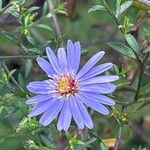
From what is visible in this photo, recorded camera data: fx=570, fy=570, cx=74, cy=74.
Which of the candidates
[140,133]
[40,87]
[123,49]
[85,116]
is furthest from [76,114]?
[140,133]

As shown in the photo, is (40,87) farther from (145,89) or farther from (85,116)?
(145,89)

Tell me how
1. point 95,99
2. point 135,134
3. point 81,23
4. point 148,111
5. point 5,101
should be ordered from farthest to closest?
point 81,23, point 135,134, point 148,111, point 5,101, point 95,99

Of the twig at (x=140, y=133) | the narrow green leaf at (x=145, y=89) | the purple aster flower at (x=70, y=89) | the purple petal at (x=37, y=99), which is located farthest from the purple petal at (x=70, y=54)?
the twig at (x=140, y=133)

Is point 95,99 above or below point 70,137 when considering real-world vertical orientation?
above

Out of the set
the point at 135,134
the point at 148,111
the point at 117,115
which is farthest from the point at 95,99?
the point at 135,134

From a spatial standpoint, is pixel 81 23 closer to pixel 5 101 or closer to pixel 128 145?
pixel 128 145

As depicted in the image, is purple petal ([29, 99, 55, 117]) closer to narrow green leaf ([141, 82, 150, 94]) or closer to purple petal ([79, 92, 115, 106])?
purple petal ([79, 92, 115, 106])

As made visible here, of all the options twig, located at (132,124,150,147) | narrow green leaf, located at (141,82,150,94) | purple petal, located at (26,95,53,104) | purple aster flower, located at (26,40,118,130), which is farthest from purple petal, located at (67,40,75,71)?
twig, located at (132,124,150,147)
